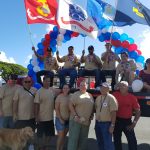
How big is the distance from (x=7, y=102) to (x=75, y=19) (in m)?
3.12

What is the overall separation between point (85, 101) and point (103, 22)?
3723 mm

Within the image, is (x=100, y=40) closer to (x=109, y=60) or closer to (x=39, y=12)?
(x=109, y=60)

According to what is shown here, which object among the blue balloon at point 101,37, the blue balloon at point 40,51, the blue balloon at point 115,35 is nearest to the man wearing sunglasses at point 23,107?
the blue balloon at point 40,51

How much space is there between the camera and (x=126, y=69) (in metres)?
8.41

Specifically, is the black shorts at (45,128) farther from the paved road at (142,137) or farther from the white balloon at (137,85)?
the paved road at (142,137)

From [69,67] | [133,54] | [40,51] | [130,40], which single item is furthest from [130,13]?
[40,51]

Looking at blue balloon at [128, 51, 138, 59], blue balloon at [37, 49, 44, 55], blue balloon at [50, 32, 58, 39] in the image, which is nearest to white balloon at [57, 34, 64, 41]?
blue balloon at [50, 32, 58, 39]

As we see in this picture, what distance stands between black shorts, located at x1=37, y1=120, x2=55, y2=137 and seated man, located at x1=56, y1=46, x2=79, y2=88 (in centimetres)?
158

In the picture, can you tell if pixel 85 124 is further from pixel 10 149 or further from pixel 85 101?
pixel 10 149

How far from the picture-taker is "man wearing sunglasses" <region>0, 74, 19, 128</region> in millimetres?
8000

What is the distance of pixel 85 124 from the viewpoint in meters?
7.17

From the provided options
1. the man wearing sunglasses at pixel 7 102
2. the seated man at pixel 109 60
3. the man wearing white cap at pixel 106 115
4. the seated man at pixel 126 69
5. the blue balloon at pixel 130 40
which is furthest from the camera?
the blue balloon at pixel 130 40

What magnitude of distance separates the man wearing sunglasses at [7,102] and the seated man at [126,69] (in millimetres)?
2604

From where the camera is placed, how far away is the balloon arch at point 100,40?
10398 mm
